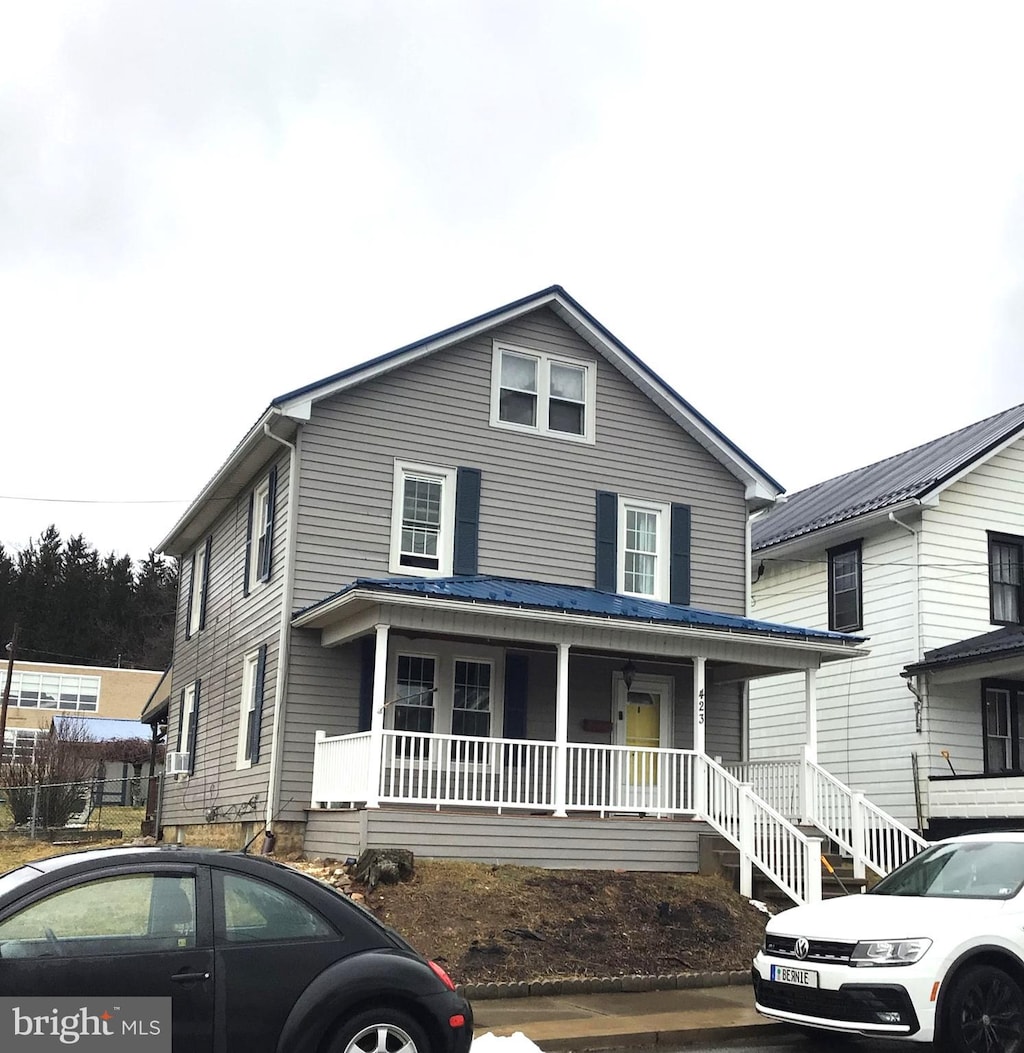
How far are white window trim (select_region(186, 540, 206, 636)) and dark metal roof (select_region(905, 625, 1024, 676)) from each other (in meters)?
12.9

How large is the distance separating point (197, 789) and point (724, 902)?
1040 cm

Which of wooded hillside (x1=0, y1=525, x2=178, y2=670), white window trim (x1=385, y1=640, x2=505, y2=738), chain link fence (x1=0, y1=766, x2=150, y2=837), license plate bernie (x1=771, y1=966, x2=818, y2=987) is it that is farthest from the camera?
wooded hillside (x1=0, y1=525, x2=178, y2=670)

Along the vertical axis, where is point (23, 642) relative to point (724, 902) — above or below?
above

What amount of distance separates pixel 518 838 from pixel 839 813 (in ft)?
16.3

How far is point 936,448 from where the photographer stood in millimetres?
23828

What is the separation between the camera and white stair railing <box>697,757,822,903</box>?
15.2m

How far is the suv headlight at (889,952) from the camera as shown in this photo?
28.6ft

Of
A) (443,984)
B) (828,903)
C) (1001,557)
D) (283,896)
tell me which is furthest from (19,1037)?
(1001,557)

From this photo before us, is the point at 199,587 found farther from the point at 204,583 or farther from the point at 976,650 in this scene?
the point at 976,650

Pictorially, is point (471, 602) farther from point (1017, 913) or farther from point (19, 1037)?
point (19, 1037)

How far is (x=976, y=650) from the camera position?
1922 centimetres

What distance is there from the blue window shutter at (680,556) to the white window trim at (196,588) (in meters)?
9.32

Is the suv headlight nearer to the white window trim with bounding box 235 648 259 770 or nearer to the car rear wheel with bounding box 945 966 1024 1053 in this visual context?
the car rear wheel with bounding box 945 966 1024 1053

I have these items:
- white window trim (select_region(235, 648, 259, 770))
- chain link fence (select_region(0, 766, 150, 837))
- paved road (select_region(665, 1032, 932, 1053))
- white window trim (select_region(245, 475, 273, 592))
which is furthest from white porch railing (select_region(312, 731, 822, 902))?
chain link fence (select_region(0, 766, 150, 837))
